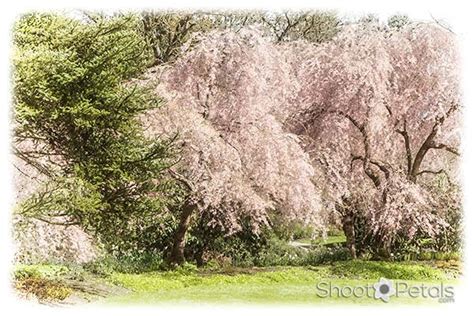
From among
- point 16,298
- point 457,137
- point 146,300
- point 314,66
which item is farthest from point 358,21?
point 16,298

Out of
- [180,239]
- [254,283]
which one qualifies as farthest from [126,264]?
[254,283]

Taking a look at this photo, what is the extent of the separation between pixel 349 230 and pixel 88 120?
340 centimetres

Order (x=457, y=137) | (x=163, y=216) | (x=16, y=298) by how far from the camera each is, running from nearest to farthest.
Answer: (x=16, y=298)
(x=163, y=216)
(x=457, y=137)

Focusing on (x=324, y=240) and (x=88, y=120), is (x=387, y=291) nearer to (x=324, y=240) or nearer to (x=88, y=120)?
(x=324, y=240)

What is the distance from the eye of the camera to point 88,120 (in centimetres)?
794

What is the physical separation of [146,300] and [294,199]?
205 centimetres

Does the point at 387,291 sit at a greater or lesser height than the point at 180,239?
lesser

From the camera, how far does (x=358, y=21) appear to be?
8984mm

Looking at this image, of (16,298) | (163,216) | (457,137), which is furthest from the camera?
(457,137)

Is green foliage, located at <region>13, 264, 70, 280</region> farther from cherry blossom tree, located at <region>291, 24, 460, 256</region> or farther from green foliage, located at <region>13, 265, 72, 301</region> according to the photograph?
cherry blossom tree, located at <region>291, 24, 460, 256</region>

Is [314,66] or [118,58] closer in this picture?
[118,58]

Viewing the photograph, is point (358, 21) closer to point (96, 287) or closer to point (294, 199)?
point (294, 199)

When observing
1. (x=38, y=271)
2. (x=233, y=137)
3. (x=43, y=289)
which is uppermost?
(x=233, y=137)

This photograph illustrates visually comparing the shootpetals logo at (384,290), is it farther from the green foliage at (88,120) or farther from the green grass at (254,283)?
the green foliage at (88,120)
